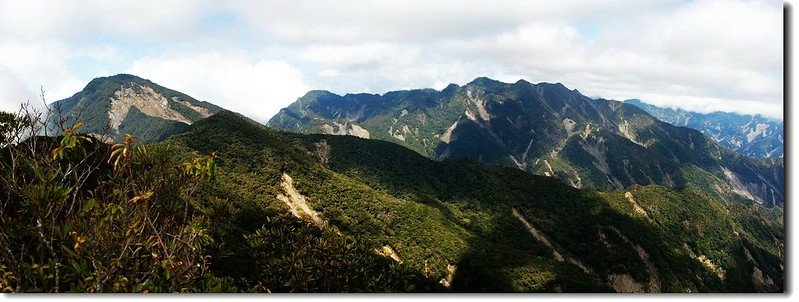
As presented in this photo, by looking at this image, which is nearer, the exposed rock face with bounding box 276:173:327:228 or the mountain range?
the mountain range

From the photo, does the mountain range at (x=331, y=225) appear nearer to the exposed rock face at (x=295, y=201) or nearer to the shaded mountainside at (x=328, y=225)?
the shaded mountainside at (x=328, y=225)

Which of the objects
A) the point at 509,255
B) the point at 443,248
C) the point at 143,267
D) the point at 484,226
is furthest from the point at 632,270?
the point at 143,267

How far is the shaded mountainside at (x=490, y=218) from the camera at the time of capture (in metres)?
89.1

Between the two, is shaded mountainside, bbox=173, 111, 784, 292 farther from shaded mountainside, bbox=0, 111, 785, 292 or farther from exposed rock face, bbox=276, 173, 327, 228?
shaded mountainside, bbox=0, 111, 785, 292

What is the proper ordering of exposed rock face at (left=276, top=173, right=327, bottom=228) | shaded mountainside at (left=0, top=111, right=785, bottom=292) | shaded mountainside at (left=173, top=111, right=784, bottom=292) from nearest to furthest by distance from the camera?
shaded mountainside at (left=0, top=111, right=785, bottom=292)
shaded mountainside at (left=173, top=111, right=784, bottom=292)
exposed rock face at (left=276, top=173, right=327, bottom=228)

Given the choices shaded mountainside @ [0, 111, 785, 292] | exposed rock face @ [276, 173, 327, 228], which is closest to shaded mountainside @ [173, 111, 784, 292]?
exposed rock face @ [276, 173, 327, 228]

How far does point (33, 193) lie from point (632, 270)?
136835mm

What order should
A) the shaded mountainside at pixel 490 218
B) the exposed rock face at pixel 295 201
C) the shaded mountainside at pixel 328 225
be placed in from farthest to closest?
the exposed rock face at pixel 295 201
the shaded mountainside at pixel 490 218
the shaded mountainside at pixel 328 225

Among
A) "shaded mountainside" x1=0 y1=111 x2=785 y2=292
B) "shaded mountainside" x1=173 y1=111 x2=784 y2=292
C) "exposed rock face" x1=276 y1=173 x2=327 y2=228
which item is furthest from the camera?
"exposed rock face" x1=276 y1=173 x2=327 y2=228

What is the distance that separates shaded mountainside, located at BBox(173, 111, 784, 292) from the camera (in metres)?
89.1

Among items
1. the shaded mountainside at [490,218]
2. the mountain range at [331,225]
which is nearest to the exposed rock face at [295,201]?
the shaded mountainside at [490,218]

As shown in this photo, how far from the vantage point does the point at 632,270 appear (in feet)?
404

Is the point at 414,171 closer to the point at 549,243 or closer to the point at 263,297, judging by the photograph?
the point at 549,243

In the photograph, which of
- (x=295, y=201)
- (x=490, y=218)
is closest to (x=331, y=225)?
(x=295, y=201)
